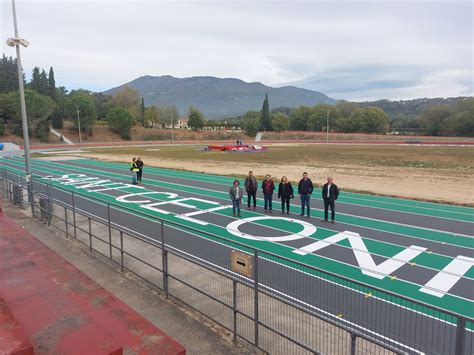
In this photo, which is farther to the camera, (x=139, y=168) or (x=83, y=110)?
(x=83, y=110)

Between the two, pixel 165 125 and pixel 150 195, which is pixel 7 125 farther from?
pixel 150 195

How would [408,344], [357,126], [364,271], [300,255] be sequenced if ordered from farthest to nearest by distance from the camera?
[357,126], [300,255], [364,271], [408,344]

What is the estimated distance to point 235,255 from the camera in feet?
19.5

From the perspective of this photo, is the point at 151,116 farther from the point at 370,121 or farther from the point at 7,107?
the point at 370,121

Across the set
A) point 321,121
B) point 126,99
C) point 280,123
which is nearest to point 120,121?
point 280,123

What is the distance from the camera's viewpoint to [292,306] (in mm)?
5027

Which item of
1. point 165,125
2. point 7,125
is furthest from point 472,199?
point 165,125

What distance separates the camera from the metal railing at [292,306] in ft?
17.5

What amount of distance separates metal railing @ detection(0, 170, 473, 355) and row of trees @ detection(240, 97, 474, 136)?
314 ft

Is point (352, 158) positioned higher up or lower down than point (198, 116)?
lower down

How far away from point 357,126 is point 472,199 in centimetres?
10232

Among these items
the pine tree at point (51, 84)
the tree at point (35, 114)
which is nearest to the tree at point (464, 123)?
the tree at point (35, 114)

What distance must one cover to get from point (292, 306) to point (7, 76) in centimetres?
14884

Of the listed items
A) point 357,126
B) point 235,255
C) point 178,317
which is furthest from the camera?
point 357,126
